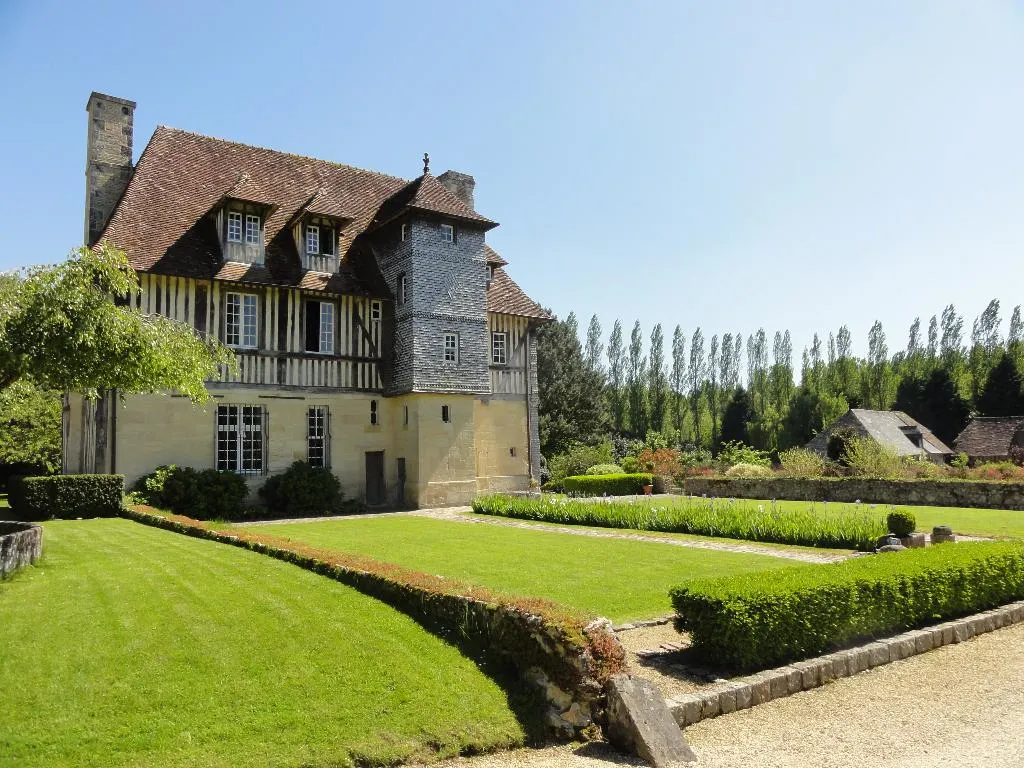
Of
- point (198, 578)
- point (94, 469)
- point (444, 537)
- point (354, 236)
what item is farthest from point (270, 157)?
point (198, 578)

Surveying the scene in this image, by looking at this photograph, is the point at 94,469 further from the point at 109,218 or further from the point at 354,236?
the point at 354,236

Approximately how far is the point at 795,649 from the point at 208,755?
500 centimetres

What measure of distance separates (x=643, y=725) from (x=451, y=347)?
17713 millimetres

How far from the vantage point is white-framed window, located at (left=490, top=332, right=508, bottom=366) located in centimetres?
2523

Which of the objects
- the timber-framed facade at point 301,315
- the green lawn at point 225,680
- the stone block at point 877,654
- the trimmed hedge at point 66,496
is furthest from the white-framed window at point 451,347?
the stone block at point 877,654

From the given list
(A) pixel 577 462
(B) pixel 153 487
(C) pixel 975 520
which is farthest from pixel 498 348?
(C) pixel 975 520

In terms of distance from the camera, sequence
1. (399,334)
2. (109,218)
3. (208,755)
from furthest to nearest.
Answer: (399,334) → (109,218) → (208,755)

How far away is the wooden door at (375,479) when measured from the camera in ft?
76.1

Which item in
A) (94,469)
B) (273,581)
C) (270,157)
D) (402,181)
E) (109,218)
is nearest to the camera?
(273,581)

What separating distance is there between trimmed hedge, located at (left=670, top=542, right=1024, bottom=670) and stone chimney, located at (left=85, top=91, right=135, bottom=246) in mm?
20095

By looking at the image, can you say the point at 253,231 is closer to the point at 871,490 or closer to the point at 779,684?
the point at 779,684

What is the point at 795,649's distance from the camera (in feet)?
21.8

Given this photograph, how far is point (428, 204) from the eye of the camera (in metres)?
22.0

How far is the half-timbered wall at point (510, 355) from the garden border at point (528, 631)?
16.7m
